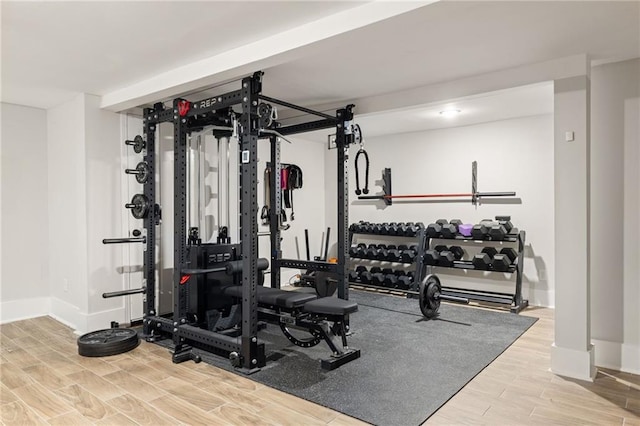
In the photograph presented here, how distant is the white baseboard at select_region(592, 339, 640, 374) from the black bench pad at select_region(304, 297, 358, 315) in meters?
1.91

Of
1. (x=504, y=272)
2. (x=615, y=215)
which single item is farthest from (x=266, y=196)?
(x=615, y=215)

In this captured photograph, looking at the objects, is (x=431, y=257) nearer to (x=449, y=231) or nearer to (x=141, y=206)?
(x=449, y=231)

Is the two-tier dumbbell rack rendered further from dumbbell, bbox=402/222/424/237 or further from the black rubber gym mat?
the black rubber gym mat

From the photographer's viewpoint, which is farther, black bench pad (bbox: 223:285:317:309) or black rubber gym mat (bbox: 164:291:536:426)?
black bench pad (bbox: 223:285:317:309)

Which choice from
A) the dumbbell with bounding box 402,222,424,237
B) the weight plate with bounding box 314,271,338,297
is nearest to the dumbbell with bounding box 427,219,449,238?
the dumbbell with bounding box 402,222,424,237

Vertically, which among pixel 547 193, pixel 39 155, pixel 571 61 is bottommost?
pixel 547 193

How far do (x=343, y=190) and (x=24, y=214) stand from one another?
11.6 ft

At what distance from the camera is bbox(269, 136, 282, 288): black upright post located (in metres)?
4.14

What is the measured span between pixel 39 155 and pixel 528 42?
16.1ft

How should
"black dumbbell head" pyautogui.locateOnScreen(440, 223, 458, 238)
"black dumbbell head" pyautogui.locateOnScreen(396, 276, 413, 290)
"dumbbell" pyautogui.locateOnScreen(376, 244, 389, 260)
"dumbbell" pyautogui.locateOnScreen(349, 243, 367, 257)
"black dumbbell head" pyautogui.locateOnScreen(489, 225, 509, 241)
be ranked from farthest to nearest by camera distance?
"dumbbell" pyautogui.locateOnScreen(349, 243, 367, 257) < "dumbbell" pyautogui.locateOnScreen(376, 244, 389, 260) < "black dumbbell head" pyautogui.locateOnScreen(396, 276, 413, 290) < "black dumbbell head" pyautogui.locateOnScreen(440, 223, 458, 238) < "black dumbbell head" pyautogui.locateOnScreen(489, 225, 509, 241)

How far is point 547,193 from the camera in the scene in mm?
5047

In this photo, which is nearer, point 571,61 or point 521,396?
point 521,396

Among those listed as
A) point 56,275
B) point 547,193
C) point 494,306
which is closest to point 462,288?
point 494,306

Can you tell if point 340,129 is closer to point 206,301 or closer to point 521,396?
point 206,301
